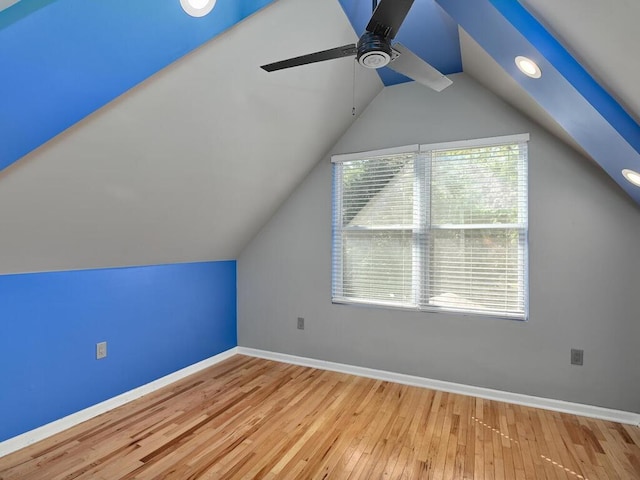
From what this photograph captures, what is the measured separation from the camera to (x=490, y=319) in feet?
9.64

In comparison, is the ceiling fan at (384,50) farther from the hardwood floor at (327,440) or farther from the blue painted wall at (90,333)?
the hardwood floor at (327,440)

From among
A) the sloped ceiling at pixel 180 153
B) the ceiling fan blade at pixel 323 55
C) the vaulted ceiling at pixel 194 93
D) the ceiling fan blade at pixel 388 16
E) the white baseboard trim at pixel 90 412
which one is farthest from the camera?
the white baseboard trim at pixel 90 412

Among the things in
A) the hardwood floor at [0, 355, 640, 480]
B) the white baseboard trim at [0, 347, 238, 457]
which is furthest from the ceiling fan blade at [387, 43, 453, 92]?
the white baseboard trim at [0, 347, 238, 457]

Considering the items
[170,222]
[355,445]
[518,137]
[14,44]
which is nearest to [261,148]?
[170,222]

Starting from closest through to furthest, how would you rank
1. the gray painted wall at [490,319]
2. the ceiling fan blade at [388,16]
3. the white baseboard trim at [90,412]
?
the ceiling fan blade at [388,16] < the white baseboard trim at [90,412] < the gray painted wall at [490,319]

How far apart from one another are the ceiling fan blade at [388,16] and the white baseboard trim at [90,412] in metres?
3.12

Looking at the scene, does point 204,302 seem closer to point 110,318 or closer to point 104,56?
point 110,318

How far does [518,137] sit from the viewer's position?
9.31 feet

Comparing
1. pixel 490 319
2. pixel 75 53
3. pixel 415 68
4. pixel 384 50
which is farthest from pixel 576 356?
pixel 75 53

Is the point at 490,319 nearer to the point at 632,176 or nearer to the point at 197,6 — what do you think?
the point at 632,176

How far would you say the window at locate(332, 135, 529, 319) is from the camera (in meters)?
2.91

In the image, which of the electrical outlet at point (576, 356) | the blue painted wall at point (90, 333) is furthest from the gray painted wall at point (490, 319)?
the blue painted wall at point (90, 333)

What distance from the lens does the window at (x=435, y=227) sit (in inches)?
114

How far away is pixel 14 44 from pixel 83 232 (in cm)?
126
